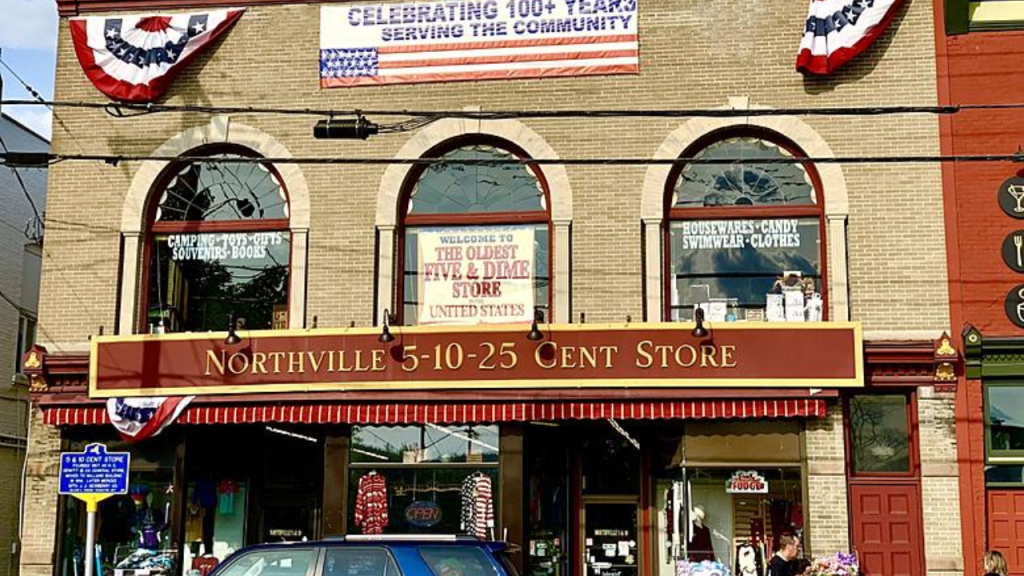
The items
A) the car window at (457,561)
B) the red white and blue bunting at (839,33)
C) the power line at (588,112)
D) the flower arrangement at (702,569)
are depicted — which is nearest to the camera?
the car window at (457,561)

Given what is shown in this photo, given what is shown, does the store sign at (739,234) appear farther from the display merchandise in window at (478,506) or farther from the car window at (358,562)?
the car window at (358,562)

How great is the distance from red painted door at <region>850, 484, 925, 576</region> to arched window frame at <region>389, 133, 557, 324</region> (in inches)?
205

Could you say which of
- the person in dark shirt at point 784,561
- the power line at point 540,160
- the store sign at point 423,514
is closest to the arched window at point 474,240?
the power line at point 540,160

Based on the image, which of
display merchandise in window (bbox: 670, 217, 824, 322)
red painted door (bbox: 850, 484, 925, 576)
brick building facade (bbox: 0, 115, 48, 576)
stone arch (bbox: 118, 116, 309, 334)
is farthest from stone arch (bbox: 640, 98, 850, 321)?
brick building facade (bbox: 0, 115, 48, 576)

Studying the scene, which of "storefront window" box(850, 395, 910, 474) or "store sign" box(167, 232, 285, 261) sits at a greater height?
"store sign" box(167, 232, 285, 261)

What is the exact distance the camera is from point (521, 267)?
17.9 m

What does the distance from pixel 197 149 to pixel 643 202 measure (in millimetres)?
6819

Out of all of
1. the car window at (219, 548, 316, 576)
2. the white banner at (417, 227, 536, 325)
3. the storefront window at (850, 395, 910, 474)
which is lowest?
the car window at (219, 548, 316, 576)

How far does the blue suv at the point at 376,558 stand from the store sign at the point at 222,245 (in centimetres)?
781

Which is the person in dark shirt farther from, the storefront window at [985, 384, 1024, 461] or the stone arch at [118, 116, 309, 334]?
the stone arch at [118, 116, 309, 334]

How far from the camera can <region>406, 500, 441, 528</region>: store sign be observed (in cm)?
1758

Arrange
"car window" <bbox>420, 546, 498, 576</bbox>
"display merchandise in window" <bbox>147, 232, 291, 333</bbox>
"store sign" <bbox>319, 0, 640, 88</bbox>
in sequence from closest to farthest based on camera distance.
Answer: "car window" <bbox>420, 546, 498, 576</bbox> → "store sign" <bbox>319, 0, 640, 88</bbox> → "display merchandise in window" <bbox>147, 232, 291, 333</bbox>

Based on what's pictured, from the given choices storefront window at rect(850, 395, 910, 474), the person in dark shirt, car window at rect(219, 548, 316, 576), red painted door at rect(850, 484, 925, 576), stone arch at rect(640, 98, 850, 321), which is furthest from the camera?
stone arch at rect(640, 98, 850, 321)

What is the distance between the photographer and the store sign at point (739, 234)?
17.7 meters
